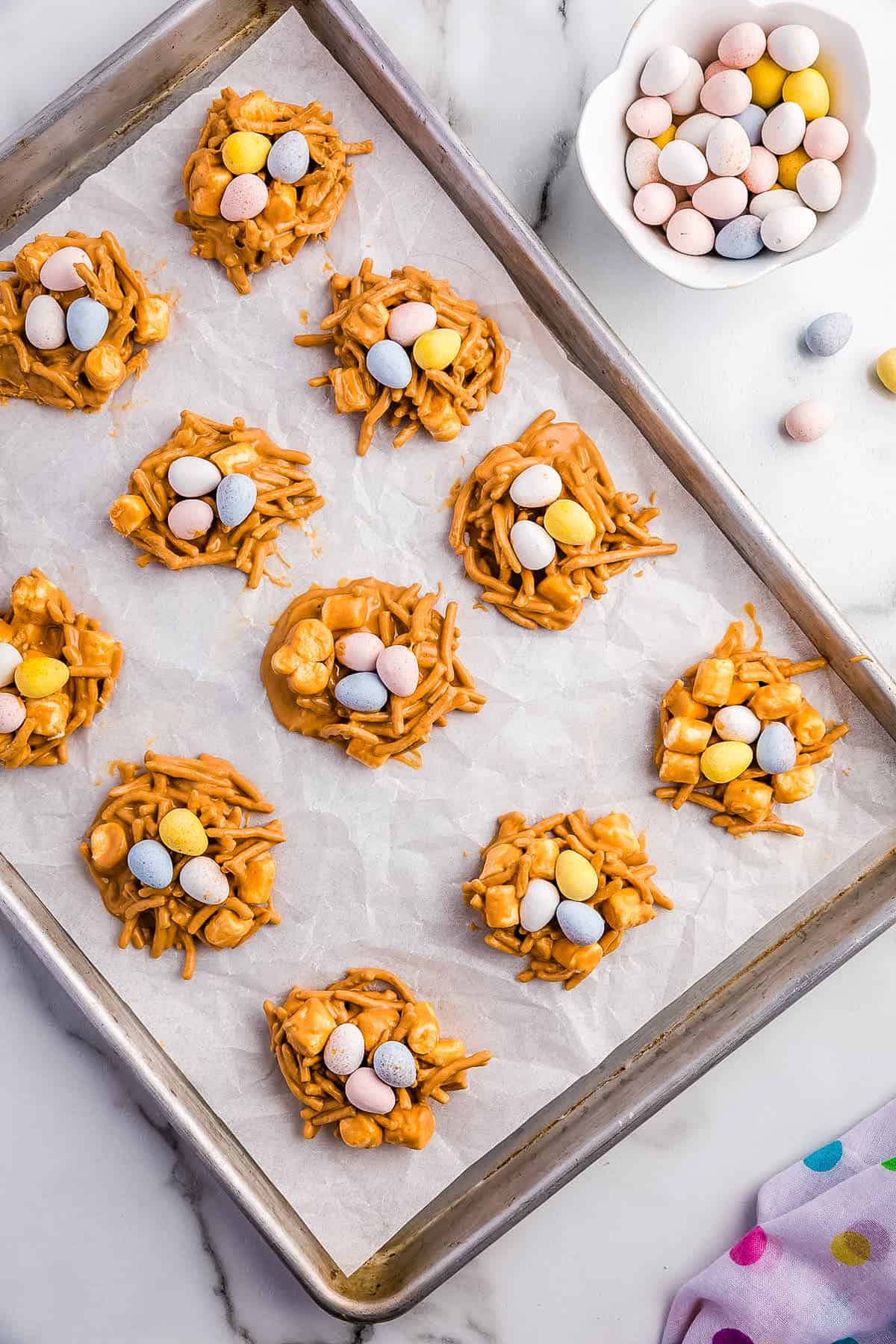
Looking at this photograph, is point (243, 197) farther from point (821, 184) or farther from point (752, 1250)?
point (752, 1250)

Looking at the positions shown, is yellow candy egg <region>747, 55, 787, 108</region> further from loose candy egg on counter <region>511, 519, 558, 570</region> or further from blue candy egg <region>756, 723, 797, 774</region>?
blue candy egg <region>756, 723, 797, 774</region>

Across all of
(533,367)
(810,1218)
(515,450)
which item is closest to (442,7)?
(533,367)

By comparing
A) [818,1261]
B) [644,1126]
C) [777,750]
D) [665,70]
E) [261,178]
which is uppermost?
[261,178]

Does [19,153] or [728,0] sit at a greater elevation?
[19,153]

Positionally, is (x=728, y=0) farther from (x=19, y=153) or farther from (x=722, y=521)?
(x=19, y=153)

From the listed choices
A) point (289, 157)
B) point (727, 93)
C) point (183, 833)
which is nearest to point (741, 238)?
point (727, 93)

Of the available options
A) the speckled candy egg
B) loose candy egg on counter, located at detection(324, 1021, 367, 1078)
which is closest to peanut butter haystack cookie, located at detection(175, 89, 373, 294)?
the speckled candy egg
